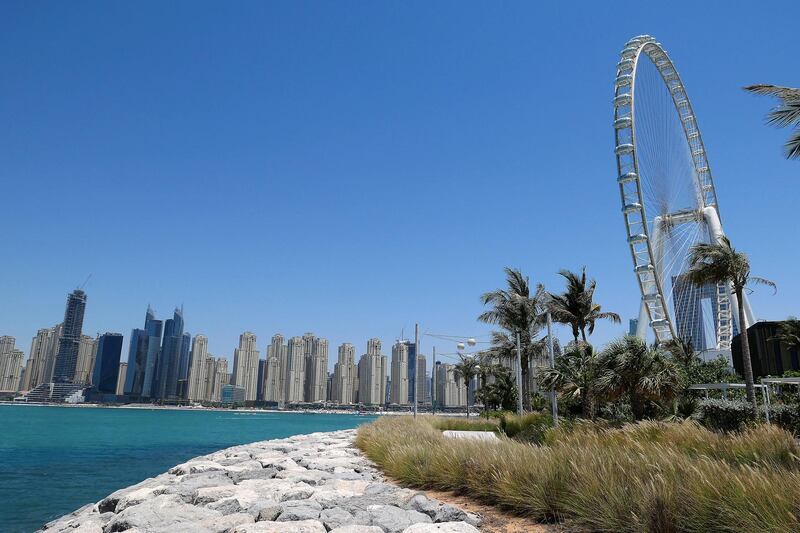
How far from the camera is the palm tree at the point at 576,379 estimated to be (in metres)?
26.6

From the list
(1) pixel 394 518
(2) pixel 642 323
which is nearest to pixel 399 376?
(2) pixel 642 323

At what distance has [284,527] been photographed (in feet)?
21.9

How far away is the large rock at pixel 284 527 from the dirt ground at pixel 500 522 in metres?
2.07

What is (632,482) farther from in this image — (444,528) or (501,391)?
(501,391)

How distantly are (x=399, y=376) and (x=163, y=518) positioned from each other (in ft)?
592

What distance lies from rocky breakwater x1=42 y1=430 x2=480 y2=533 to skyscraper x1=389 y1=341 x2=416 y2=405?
164 metres

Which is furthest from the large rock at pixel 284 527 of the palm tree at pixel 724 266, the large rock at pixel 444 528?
the palm tree at pixel 724 266

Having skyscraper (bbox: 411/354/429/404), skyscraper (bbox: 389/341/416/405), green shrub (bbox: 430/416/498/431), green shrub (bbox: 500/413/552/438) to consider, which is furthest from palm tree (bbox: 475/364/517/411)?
skyscraper (bbox: 389/341/416/405)

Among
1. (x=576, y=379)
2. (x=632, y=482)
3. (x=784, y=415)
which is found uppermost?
(x=576, y=379)

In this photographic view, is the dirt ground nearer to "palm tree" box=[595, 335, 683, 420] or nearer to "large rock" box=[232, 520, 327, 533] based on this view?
"large rock" box=[232, 520, 327, 533]

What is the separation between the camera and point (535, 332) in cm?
4212

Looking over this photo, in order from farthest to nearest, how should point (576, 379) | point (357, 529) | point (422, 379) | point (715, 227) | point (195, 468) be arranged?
point (422, 379)
point (715, 227)
point (576, 379)
point (195, 468)
point (357, 529)

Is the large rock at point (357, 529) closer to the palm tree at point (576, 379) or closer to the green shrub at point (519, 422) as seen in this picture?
the palm tree at point (576, 379)

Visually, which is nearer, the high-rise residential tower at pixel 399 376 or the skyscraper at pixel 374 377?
the high-rise residential tower at pixel 399 376
